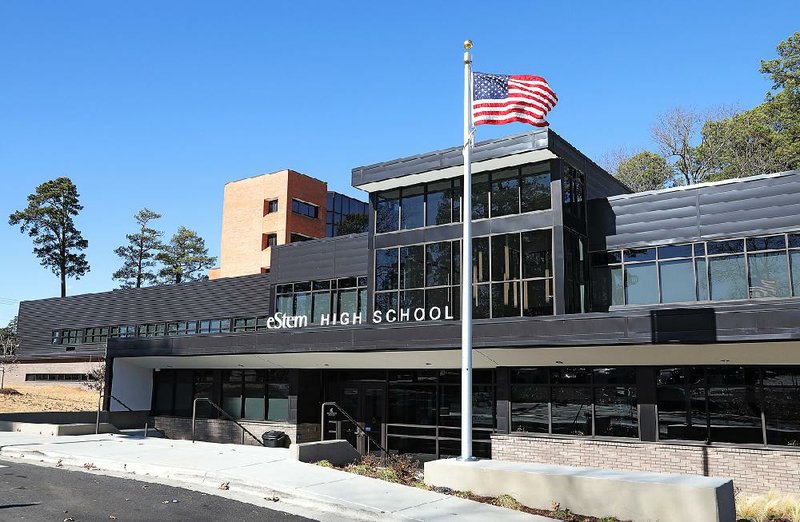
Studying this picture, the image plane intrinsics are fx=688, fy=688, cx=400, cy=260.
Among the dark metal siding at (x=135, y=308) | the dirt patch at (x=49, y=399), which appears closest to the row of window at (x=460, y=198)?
the dark metal siding at (x=135, y=308)

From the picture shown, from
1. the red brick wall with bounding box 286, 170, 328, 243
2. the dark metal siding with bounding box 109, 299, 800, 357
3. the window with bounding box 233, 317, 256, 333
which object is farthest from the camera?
the red brick wall with bounding box 286, 170, 328, 243

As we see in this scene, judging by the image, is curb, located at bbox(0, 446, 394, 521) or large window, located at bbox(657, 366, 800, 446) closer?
curb, located at bbox(0, 446, 394, 521)

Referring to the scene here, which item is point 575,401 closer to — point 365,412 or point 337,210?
point 365,412

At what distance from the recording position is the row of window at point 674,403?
626 inches

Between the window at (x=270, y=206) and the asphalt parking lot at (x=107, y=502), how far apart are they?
125 feet

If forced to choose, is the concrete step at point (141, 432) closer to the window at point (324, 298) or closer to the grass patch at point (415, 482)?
the window at point (324, 298)

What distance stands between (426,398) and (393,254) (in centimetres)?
526

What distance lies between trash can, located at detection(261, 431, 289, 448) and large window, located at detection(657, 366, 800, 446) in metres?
12.0

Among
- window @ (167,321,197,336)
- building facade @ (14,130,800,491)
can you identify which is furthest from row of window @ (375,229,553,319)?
window @ (167,321,197,336)

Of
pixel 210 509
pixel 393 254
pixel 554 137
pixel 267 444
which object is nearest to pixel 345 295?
pixel 393 254

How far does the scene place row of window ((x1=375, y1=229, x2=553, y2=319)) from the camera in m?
21.1

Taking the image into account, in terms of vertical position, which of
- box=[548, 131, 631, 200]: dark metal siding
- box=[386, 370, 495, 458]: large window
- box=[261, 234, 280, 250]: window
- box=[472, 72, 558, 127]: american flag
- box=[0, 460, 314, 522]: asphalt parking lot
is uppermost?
box=[261, 234, 280, 250]: window

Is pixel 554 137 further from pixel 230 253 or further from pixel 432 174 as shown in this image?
pixel 230 253

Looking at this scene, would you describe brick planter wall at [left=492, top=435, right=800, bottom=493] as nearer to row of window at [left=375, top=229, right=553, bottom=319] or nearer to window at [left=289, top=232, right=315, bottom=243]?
row of window at [left=375, top=229, right=553, bottom=319]
